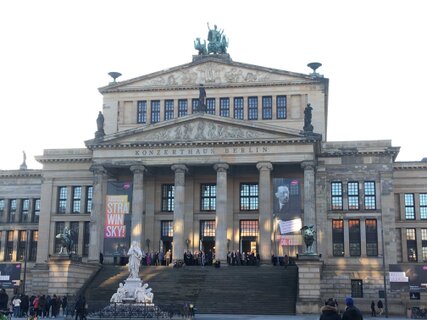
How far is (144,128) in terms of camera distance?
61625 millimetres

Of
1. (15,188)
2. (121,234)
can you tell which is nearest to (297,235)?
(121,234)

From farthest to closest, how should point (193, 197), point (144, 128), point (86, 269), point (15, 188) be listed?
point (15, 188)
point (193, 197)
point (144, 128)
point (86, 269)

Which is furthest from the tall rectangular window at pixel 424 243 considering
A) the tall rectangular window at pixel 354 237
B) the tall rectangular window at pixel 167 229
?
the tall rectangular window at pixel 167 229

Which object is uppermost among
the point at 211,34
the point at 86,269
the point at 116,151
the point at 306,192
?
the point at 211,34

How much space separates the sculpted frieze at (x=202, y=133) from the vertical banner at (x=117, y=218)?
5.64 metres

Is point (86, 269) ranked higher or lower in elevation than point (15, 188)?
lower

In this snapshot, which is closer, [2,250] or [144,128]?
[144,128]

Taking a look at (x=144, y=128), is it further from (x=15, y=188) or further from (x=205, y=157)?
(x=15, y=188)

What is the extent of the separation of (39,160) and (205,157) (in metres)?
19.6

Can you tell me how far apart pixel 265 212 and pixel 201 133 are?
9616 mm

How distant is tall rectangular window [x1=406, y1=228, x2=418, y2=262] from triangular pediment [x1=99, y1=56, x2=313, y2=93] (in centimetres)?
1942

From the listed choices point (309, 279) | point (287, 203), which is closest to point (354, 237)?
point (287, 203)

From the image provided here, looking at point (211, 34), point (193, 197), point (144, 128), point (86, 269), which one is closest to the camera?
point (86, 269)

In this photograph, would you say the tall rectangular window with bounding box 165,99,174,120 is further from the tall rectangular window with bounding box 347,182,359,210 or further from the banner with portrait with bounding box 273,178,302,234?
the tall rectangular window with bounding box 347,182,359,210
